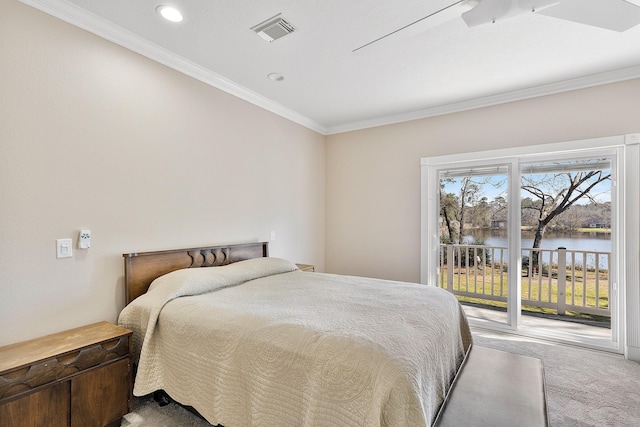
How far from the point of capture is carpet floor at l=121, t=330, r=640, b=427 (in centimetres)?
194

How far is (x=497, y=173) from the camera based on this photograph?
358cm

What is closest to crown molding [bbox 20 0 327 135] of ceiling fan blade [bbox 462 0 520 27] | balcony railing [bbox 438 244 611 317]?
ceiling fan blade [bbox 462 0 520 27]

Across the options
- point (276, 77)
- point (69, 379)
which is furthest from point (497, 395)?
point (276, 77)

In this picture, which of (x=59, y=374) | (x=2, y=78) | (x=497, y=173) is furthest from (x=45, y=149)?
(x=497, y=173)

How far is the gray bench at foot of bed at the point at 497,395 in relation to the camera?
4.41ft

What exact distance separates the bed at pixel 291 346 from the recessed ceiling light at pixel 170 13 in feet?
5.71

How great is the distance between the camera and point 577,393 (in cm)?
227

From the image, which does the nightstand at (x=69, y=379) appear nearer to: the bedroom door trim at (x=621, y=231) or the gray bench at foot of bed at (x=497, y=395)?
the gray bench at foot of bed at (x=497, y=395)

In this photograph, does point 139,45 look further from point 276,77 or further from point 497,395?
point 497,395

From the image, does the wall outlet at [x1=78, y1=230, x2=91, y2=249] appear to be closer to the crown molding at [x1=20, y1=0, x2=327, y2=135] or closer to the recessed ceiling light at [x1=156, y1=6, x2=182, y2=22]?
the crown molding at [x1=20, y1=0, x2=327, y2=135]

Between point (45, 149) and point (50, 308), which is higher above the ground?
point (45, 149)

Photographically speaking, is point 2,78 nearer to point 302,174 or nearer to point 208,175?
point 208,175

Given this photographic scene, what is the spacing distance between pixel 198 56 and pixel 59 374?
2463mm

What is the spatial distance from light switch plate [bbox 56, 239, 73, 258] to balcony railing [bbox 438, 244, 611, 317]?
3.77 meters
